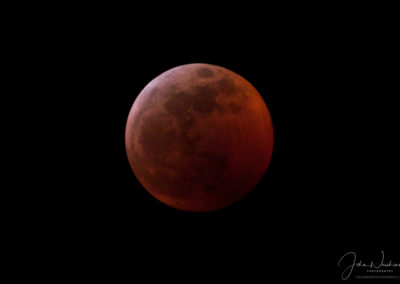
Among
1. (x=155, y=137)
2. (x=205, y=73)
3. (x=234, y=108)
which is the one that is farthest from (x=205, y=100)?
(x=155, y=137)

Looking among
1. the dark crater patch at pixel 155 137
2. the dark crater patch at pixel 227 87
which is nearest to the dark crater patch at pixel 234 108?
the dark crater patch at pixel 227 87

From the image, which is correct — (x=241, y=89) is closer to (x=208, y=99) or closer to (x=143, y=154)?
(x=208, y=99)

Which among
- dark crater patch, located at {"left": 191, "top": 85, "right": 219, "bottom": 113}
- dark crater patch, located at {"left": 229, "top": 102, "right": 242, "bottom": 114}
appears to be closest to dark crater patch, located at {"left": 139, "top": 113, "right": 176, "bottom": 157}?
dark crater patch, located at {"left": 191, "top": 85, "right": 219, "bottom": 113}

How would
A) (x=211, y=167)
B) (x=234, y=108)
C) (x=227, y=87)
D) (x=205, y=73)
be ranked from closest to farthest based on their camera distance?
(x=211, y=167) → (x=234, y=108) → (x=227, y=87) → (x=205, y=73)

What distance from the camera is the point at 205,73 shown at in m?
3.29

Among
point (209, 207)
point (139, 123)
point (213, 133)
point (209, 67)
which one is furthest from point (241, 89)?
point (209, 207)

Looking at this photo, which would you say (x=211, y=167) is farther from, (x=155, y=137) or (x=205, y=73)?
(x=205, y=73)

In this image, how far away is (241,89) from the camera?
129 inches

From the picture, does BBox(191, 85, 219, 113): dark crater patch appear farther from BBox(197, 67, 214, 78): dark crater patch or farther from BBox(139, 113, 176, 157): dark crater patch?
BBox(139, 113, 176, 157): dark crater patch

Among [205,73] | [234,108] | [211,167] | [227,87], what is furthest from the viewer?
[205,73]

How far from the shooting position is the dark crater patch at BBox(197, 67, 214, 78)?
3.25 m

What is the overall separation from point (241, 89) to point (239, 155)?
33.3 inches

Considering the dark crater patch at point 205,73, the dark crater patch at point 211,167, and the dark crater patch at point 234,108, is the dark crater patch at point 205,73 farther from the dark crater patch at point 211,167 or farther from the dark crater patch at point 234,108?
the dark crater patch at point 211,167

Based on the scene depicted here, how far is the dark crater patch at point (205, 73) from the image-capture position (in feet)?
10.7
